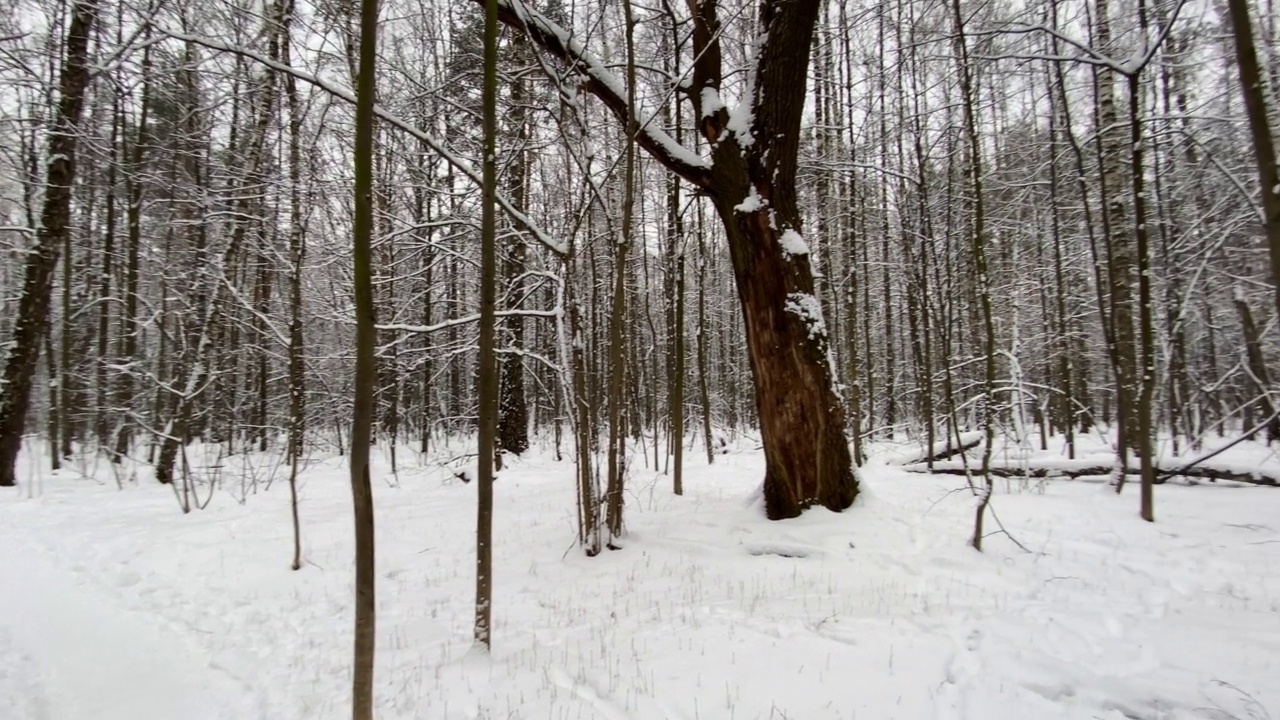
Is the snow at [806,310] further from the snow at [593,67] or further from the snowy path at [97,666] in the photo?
the snowy path at [97,666]

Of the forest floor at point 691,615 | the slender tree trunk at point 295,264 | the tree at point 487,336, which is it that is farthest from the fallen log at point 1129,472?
the slender tree trunk at point 295,264

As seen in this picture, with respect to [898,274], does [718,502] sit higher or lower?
lower

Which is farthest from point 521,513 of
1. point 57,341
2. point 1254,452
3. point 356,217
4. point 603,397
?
point 57,341

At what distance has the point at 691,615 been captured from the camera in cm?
392

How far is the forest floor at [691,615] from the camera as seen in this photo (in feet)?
9.36

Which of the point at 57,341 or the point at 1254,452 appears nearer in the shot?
the point at 1254,452

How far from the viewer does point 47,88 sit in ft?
Result: 29.5

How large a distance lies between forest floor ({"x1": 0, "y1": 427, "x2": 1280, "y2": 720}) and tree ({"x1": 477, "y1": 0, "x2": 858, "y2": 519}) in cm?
54

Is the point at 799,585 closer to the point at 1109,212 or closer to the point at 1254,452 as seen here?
the point at 1109,212

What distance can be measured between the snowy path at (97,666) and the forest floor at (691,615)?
0.02m

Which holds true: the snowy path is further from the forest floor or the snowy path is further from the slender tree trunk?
the slender tree trunk

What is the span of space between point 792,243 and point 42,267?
11139 millimetres

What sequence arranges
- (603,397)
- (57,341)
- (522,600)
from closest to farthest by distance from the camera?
(522,600) < (603,397) < (57,341)

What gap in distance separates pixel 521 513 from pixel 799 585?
419 centimetres
